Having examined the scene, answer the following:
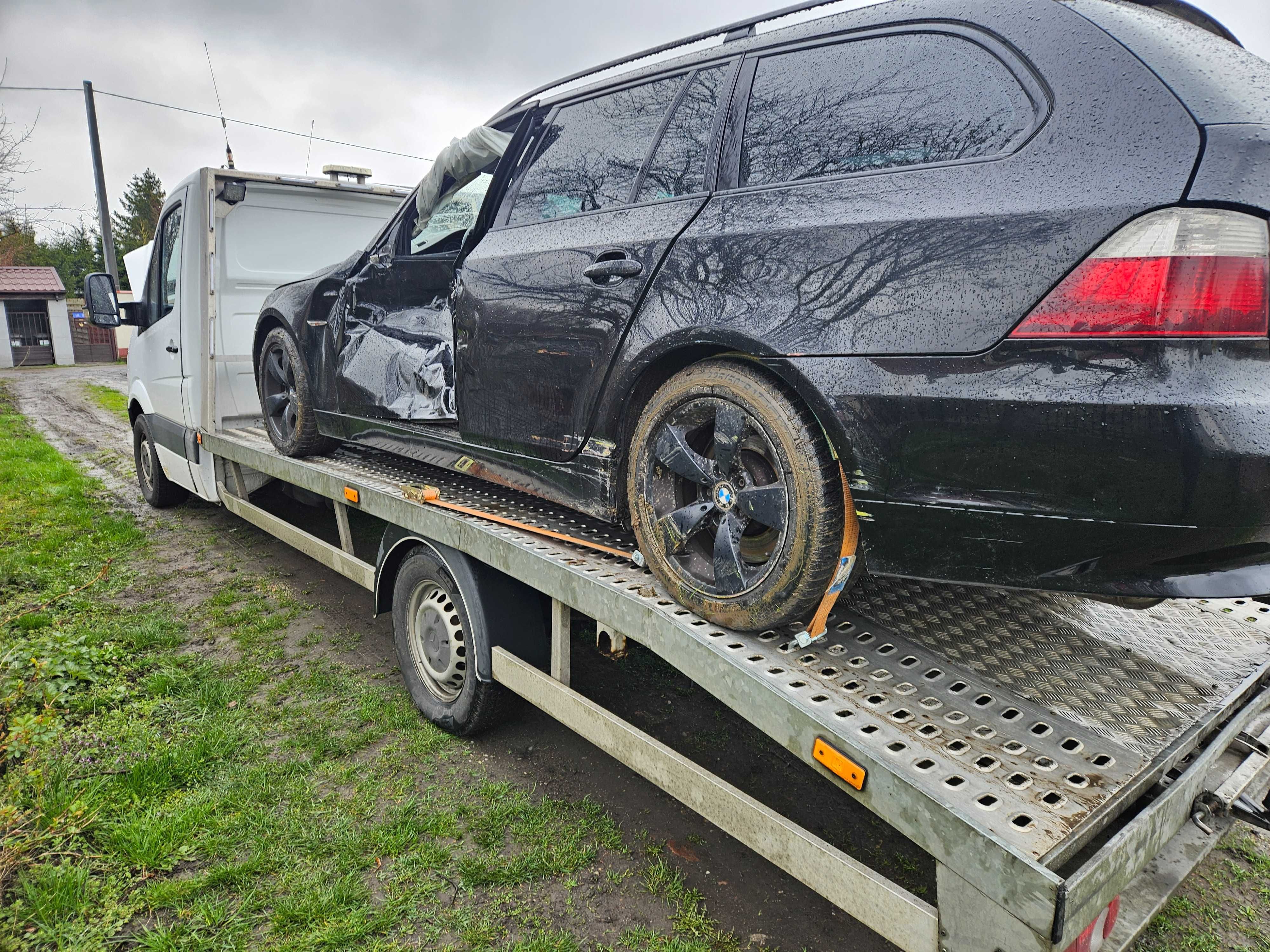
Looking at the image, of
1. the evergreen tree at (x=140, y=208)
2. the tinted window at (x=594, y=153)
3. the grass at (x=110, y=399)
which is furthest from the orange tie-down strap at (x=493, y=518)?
the evergreen tree at (x=140, y=208)

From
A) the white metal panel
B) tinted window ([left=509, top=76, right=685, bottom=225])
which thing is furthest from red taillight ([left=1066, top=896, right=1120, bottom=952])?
the white metal panel

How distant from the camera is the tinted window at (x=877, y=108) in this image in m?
1.75

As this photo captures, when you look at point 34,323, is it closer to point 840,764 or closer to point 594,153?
point 594,153

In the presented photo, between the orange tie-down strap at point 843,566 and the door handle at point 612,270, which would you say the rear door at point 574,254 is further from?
the orange tie-down strap at point 843,566

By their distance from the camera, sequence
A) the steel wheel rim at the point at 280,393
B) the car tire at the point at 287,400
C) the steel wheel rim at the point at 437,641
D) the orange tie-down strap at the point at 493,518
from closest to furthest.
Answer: the orange tie-down strap at the point at 493,518 < the steel wheel rim at the point at 437,641 < the car tire at the point at 287,400 < the steel wheel rim at the point at 280,393

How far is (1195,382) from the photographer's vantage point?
1.46 meters

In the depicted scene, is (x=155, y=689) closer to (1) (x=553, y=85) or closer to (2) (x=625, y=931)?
(2) (x=625, y=931)

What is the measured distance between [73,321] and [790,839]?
119 ft

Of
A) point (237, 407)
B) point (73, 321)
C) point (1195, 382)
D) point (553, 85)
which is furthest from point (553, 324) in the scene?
point (73, 321)

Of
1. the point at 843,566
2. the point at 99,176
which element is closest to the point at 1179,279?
the point at 843,566

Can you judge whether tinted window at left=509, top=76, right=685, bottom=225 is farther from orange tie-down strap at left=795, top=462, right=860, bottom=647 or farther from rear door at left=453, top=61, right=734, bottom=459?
orange tie-down strap at left=795, top=462, right=860, bottom=647

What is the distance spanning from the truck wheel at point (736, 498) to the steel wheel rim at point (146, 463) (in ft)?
18.9

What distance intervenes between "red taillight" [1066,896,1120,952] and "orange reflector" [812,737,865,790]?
0.44m

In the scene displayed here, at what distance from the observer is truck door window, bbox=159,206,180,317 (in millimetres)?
5434
